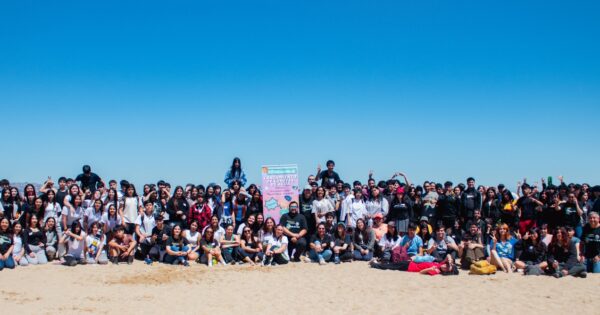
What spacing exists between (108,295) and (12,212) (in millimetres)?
4718

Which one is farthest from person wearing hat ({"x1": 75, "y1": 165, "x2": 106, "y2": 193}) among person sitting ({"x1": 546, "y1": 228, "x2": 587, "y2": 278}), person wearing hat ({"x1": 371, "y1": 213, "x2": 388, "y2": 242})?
person sitting ({"x1": 546, "y1": 228, "x2": 587, "y2": 278})

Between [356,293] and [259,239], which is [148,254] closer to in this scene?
[259,239]

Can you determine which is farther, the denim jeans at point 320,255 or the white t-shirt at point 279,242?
the denim jeans at point 320,255

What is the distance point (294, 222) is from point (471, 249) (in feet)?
12.7

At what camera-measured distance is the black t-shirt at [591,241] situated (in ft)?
33.0

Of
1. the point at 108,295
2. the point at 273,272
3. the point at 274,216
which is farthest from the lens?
the point at 274,216

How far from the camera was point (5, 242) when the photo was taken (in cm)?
1079

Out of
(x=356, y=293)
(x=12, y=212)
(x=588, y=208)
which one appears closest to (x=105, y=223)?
(x=12, y=212)

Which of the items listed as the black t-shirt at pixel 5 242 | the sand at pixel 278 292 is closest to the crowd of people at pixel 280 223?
the black t-shirt at pixel 5 242

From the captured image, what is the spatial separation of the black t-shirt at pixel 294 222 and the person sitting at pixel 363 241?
1229 mm

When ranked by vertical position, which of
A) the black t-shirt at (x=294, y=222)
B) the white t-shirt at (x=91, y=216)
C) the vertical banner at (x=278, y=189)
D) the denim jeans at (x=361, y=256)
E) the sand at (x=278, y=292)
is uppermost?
the vertical banner at (x=278, y=189)

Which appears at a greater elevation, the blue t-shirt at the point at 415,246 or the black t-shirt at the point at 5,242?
the black t-shirt at the point at 5,242

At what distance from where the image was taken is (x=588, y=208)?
11.6m

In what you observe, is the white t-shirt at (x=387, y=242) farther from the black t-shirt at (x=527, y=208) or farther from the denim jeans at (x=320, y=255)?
the black t-shirt at (x=527, y=208)
